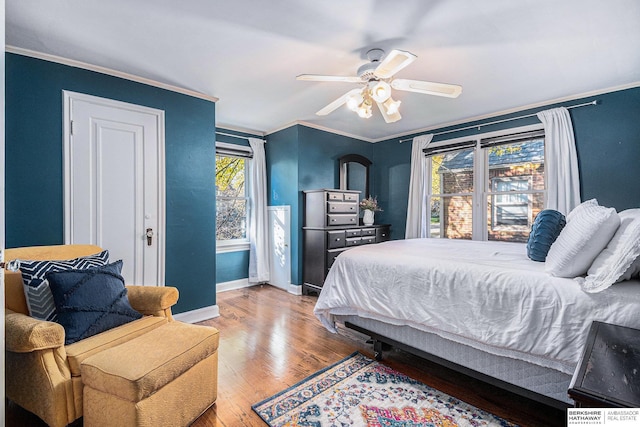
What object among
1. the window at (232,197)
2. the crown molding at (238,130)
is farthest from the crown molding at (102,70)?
the window at (232,197)

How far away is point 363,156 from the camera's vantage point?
5270mm

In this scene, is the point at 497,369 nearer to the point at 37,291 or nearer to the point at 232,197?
the point at 37,291

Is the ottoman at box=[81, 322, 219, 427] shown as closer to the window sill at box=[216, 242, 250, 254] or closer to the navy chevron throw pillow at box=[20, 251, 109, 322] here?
the navy chevron throw pillow at box=[20, 251, 109, 322]

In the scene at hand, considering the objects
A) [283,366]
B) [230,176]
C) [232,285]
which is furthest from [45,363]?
[230,176]

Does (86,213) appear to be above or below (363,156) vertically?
below

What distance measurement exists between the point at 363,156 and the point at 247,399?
416cm

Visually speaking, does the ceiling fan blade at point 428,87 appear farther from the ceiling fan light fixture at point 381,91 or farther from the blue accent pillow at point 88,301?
the blue accent pillow at point 88,301

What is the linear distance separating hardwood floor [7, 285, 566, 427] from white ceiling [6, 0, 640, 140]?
2389mm

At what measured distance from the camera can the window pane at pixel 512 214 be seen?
383 centimetres

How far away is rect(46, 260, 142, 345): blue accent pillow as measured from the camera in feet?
5.45

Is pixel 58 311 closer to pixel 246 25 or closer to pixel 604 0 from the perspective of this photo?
pixel 246 25

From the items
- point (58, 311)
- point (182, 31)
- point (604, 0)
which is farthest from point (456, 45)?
point (58, 311)

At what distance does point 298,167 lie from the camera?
434cm

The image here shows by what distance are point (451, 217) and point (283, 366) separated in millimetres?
3328
